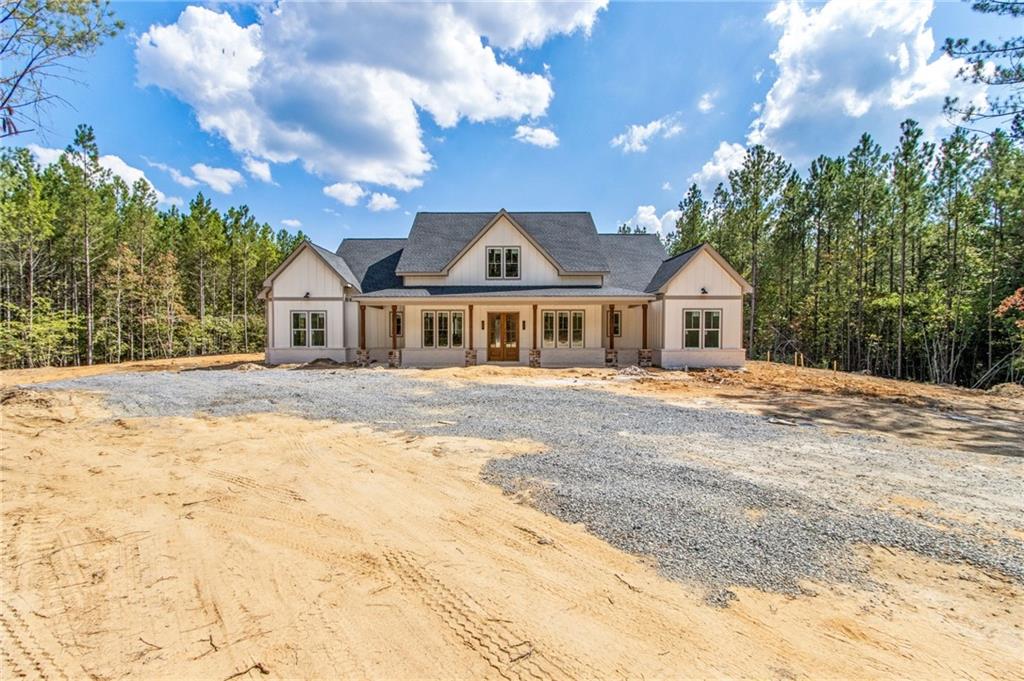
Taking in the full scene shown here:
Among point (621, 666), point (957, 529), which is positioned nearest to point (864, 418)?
point (957, 529)

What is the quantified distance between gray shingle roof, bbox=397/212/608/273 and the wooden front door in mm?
3657

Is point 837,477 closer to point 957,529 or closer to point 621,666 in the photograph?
point 957,529

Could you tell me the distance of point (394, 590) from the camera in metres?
2.89

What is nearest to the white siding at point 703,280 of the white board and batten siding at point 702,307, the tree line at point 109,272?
the white board and batten siding at point 702,307

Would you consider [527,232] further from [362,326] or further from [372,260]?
A: [362,326]

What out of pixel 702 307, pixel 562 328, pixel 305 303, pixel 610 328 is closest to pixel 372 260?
pixel 305 303

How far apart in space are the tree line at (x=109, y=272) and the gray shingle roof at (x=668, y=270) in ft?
94.9

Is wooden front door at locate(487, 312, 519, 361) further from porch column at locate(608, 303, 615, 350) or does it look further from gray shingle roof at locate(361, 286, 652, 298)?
porch column at locate(608, 303, 615, 350)

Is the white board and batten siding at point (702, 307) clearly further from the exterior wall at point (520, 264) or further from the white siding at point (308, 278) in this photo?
the white siding at point (308, 278)

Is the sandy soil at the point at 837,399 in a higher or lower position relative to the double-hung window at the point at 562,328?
lower

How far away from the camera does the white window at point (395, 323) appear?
63.3ft

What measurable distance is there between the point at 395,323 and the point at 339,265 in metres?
4.75

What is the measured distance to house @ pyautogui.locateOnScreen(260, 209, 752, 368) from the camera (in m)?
18.8

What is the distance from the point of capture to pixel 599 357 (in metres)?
19.2
